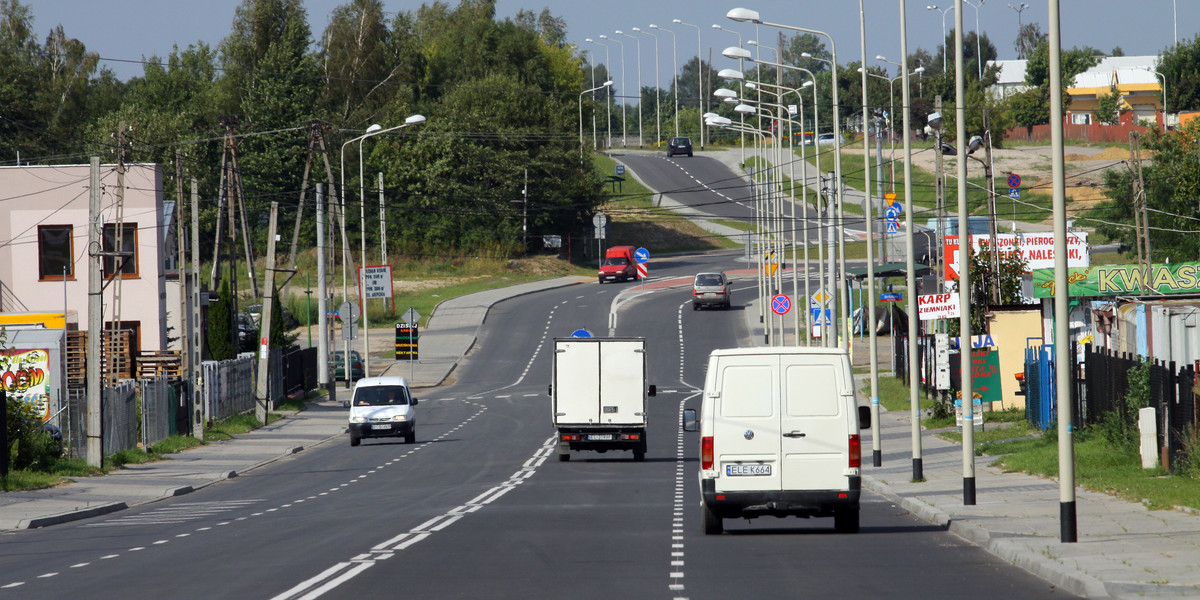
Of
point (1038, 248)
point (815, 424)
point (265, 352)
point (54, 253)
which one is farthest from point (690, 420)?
point (54, 253)

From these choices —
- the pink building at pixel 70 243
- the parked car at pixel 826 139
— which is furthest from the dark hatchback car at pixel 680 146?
the pink building at pixel 70 243

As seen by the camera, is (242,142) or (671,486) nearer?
(671,486)

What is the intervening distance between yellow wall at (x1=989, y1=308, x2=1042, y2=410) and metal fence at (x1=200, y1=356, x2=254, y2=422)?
22.9 meters

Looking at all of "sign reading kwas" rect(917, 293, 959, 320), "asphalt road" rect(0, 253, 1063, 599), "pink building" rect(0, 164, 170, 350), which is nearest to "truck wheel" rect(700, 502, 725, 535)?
"asphalt road" rect(0, 253, 1063, 599)

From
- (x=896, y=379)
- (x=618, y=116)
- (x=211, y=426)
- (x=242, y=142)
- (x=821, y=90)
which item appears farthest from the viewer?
(x=618, y=116)

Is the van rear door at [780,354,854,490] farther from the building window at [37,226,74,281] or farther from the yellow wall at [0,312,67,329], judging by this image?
the building window at [37,226,74,281]

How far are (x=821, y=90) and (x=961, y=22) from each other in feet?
466

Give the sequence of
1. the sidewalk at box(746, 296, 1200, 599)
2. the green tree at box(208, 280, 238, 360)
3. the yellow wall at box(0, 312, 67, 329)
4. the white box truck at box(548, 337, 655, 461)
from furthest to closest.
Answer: the green tree at box(208, 280, 238, 360) → the yellow wall at box(0, 312, 67, 329) → the white box truck at box(548, 337, 655, 461) → the sidewalk at box(746, 296, 1200, 599)

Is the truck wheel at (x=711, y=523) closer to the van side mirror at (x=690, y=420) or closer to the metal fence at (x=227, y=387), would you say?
the van side mirror at (x=690, y=420)

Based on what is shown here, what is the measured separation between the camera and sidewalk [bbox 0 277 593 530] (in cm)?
2217

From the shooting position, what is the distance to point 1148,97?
124688mm

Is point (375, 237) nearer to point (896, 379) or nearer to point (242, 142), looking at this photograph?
point (242, 142)

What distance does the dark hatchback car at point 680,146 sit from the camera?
413 ft

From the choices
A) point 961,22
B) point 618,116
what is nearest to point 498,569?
point 961,22
